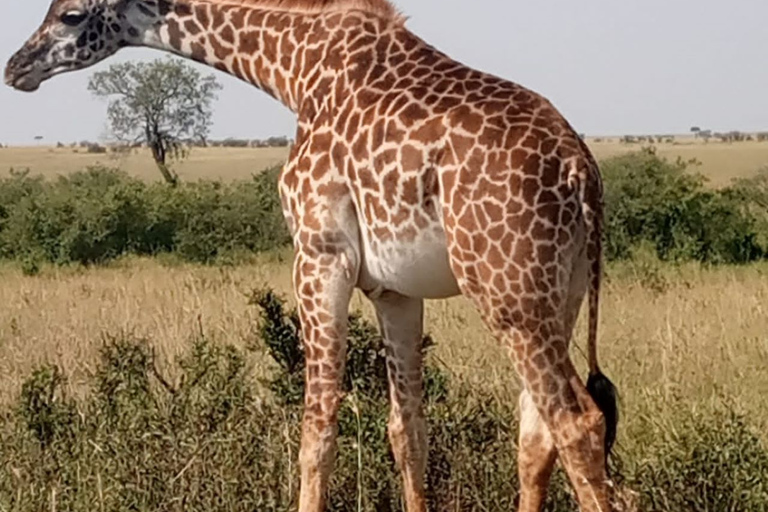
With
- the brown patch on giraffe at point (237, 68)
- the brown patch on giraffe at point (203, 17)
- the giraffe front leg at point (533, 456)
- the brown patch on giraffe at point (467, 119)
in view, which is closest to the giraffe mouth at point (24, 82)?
the brown patch on giraffe at point (203, 17)

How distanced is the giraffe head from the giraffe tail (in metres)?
2.38

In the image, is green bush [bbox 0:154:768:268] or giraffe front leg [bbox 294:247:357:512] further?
green bush [bbox 0:154:768:268]

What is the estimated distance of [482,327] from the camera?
36.4ft

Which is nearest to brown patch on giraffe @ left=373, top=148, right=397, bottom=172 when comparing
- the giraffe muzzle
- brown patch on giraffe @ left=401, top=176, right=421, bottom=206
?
brown patch on giraffe @ left=401, top=176, right=421, bottom=206

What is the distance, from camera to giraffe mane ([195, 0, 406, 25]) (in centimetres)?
561

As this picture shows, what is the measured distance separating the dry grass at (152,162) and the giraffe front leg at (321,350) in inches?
1783

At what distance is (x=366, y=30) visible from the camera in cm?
553

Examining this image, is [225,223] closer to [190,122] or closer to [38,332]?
[38,332]

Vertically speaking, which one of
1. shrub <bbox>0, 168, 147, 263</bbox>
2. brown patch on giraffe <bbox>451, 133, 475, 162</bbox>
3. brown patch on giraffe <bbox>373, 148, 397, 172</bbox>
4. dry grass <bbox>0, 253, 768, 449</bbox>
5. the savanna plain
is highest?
brown patch on giraffe <bbox>451, 133, 475, 162</bbox>

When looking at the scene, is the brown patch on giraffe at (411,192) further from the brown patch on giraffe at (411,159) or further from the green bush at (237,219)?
the green bush at (237,219)

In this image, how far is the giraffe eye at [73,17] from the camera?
6027 mm

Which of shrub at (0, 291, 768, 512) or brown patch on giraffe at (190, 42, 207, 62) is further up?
brown patch on giraffe at (190, 42, 207, 62)

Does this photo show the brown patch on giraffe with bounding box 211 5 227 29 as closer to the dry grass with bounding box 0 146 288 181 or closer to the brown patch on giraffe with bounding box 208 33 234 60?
the brown patch on giraffe with bounding box 208 33 234 60

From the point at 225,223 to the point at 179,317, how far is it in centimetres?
896
